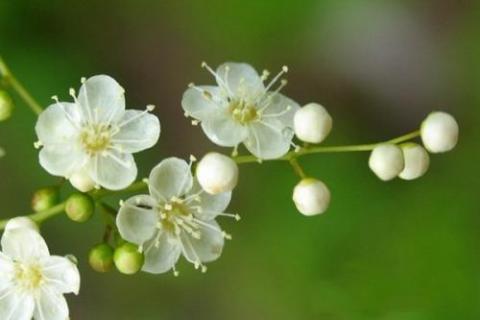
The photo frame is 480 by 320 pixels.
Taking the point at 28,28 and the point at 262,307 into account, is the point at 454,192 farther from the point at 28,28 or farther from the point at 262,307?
the point at 28,28

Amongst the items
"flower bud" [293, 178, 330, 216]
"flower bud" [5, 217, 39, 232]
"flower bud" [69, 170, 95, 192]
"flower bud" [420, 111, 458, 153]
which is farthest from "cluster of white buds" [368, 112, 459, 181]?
"flower bud" [5, 217, 39, 232]

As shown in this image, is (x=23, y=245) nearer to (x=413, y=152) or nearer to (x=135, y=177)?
(x=135, y=177)

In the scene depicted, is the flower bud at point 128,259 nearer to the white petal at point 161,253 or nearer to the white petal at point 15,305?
the white petal at point 161,253

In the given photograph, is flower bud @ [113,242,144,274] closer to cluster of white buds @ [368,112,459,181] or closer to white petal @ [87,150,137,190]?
white petal @ [87,150,137,190]

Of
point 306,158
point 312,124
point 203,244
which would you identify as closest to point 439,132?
point 312,124

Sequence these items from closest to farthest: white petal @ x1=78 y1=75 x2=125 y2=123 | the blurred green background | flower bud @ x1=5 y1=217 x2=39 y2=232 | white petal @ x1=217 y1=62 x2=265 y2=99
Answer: flower bud @ x1=5 y1=217 x2=39 y2=232 < white petal @ x1=78 y1=75 x2=125 y2=123 < white petal @ x1=217 y1=62 x2=265 y2=99 < the blurred green background

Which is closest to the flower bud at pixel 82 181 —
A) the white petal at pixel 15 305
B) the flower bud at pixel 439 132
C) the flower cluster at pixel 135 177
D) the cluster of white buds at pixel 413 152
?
the flower cluster at pixel 135 177

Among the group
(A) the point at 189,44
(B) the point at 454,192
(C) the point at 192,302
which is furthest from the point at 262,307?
(A) the point at 189,44
